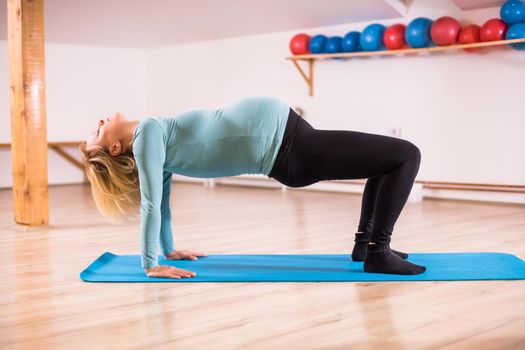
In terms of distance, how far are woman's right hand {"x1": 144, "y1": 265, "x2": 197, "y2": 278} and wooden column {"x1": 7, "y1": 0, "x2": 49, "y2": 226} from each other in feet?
6.82

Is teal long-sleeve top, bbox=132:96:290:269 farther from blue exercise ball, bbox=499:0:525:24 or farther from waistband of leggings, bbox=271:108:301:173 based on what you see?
blue exercise ball, bbox=499:0:525:24

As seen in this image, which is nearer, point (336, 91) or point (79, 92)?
point (336, 91)

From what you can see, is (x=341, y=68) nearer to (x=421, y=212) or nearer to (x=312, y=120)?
(x=312, y=120)

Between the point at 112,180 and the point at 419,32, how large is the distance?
139 inches

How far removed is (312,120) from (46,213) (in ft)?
10.3

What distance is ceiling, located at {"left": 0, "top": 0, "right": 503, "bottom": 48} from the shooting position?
632 centimetres

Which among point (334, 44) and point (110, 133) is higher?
point (334, 44)

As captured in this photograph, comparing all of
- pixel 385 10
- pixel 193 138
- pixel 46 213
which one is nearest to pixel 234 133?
pixel 193 138

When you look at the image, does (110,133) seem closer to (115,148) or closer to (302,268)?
(115,148)

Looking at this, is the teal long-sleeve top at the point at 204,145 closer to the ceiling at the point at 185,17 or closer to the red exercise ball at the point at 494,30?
the red exercise ball at the point at 494,30

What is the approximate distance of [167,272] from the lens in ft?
8.98

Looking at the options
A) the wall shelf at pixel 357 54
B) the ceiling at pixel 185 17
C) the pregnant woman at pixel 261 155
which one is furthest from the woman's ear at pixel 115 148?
the ceiling at pixel 185 17

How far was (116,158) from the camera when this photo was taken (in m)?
2.82

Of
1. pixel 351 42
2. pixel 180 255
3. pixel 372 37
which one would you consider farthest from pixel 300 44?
pixel 180 255
